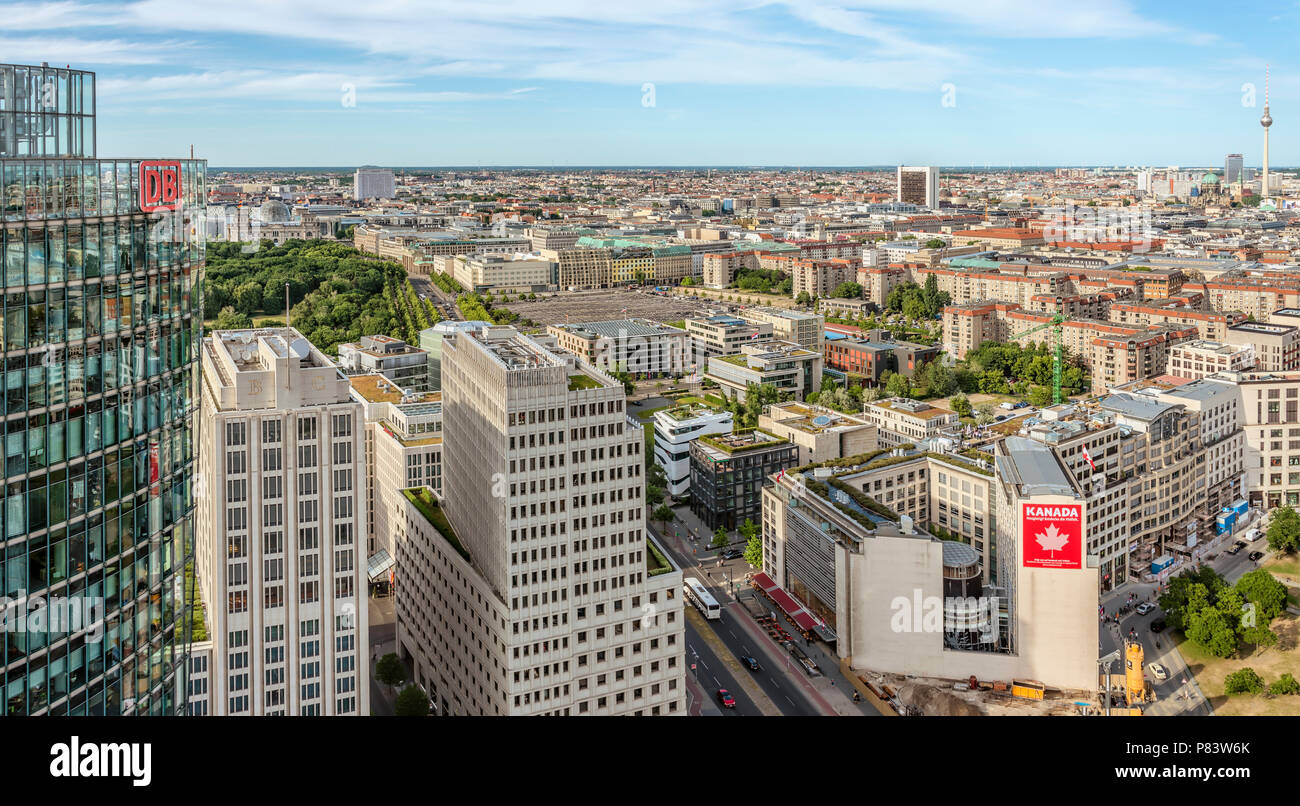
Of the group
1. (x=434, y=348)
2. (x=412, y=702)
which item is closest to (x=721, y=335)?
(x=434, y=348)

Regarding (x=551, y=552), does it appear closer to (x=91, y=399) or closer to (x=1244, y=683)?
(x=91, y=399)

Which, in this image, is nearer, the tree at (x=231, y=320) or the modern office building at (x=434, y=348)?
the modern office building at (x=434, y=348)

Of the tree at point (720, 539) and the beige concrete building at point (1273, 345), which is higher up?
the beige concrete building at point (1273, 345)

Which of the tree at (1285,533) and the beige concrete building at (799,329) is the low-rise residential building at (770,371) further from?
the tree at (1285,533)

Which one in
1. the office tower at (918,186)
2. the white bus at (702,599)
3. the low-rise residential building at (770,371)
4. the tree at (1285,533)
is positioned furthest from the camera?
the office tower at (918,186)
